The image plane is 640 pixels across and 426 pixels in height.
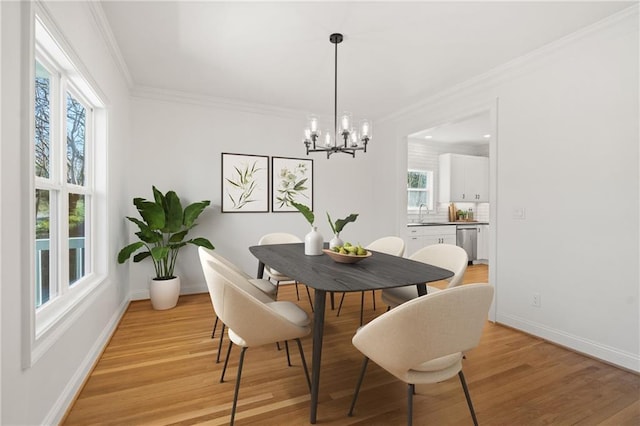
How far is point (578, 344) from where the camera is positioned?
254 cm

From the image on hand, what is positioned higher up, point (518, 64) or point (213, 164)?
point (518, 64)

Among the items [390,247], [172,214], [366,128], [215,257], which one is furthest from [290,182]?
[215,257]

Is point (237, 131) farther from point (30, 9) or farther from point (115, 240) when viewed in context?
point (30, 9)

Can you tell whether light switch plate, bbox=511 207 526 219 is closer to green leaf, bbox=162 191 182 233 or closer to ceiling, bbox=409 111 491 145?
ceiling, bbox=409 111 491 145

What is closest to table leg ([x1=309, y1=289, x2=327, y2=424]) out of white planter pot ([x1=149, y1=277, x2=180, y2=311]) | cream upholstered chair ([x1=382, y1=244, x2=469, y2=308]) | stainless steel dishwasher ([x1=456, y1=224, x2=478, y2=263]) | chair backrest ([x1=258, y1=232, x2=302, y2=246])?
cream upholstered chair ([x1=382, y1=244, x2=469, y2=308])

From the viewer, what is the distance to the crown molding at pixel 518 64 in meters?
2.32

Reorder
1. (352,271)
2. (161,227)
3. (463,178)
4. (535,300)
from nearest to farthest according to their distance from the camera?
1. (352,271)
2. (535,300)
3. (161,227)
4. (463,178)

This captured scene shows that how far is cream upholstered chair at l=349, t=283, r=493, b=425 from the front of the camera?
1.21 metres

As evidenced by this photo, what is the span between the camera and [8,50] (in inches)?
45.8

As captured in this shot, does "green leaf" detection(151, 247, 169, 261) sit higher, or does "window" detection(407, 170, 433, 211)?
"window" detection(407, 170, 433, 211)

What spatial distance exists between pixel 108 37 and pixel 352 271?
2.71 metres

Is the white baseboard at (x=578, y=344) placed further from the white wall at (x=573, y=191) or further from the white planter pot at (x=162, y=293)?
the white planter pot at (x=162, y=293)

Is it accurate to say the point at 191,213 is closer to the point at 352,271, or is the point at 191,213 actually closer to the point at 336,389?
the point at 352,271

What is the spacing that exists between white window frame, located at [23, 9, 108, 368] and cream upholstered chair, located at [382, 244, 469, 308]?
1988 millimetres
